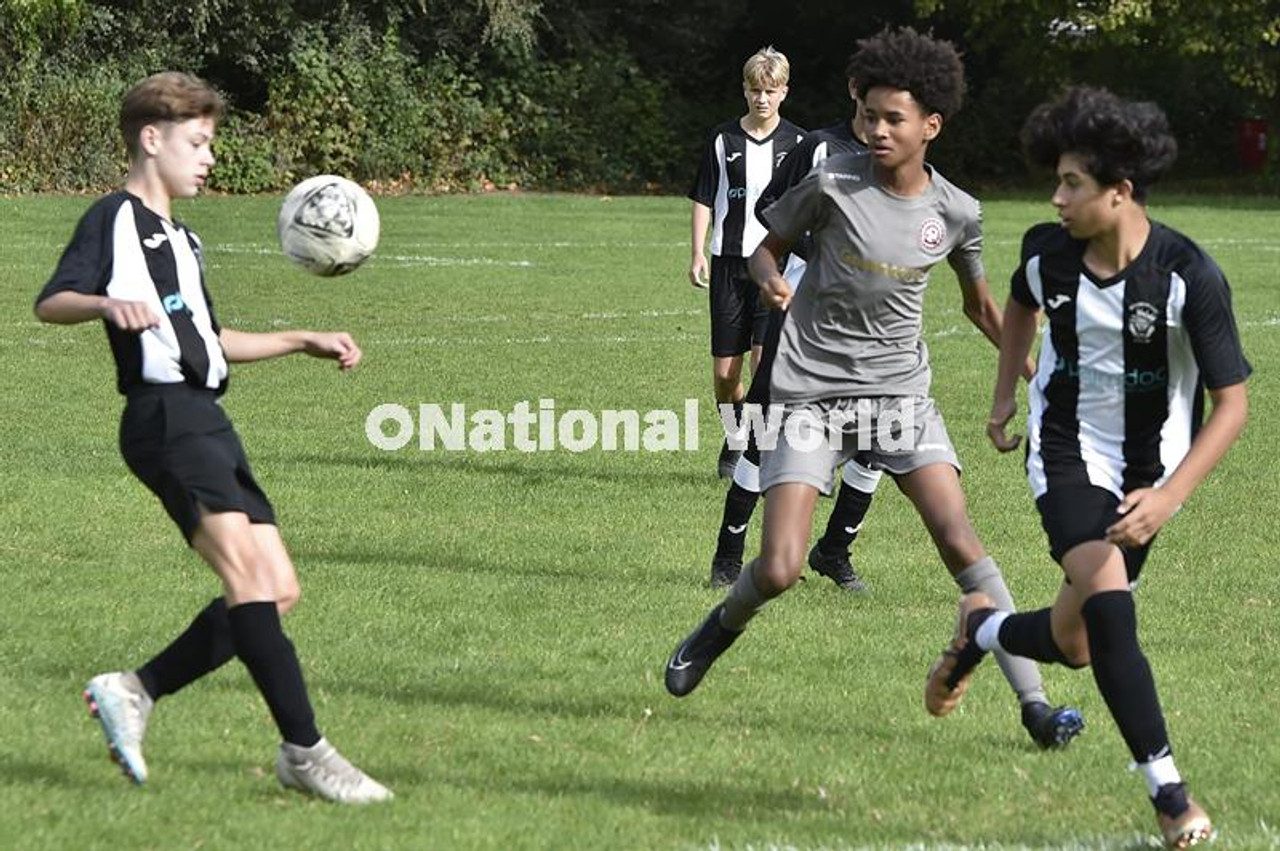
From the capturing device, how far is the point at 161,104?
18.5 ft

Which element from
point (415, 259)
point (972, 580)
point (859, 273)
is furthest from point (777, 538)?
point (415, 259)

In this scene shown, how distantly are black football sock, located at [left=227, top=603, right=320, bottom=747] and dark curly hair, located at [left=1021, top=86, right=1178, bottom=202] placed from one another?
2271 mm

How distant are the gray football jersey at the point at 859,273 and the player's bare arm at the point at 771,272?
4 centimetres

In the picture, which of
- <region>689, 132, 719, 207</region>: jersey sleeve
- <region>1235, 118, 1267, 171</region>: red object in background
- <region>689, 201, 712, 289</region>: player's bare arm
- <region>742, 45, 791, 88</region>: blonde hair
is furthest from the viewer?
<region>1235, 118, 1267, 171</region>: red object in background

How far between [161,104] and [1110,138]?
240cm

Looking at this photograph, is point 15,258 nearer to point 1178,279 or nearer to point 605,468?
point 605,468

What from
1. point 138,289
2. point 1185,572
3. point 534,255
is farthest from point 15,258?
point 138,289

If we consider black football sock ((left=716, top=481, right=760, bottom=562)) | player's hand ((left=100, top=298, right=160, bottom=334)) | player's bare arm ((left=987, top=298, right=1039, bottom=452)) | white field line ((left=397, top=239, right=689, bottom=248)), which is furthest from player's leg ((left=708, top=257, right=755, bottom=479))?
white field line ((left=397, top=239, right=689, bottom=248))

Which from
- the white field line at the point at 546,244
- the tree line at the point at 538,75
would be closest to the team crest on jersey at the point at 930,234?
the white field line at the point at 546,244

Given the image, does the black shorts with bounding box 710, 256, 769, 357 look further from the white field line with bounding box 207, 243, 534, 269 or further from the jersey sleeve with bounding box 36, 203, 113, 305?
the white field line with bounding box 207, 243, 534, 269

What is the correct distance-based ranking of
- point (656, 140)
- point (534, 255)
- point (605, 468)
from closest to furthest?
point (605, 468) → point (534, 255) → point (656, 140)

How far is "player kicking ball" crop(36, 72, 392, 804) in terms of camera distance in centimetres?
548

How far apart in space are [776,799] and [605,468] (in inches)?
239

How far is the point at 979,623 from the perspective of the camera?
6082 mm
